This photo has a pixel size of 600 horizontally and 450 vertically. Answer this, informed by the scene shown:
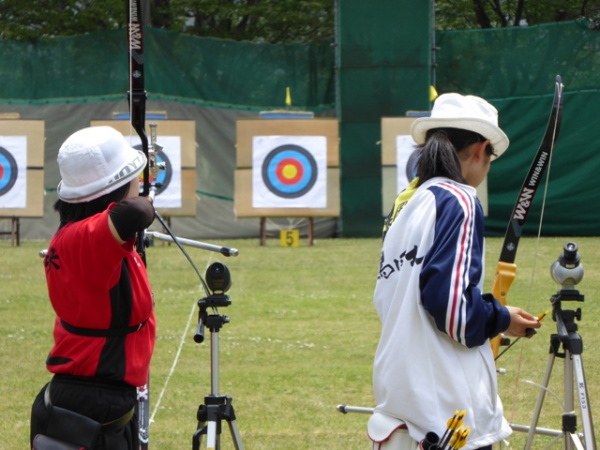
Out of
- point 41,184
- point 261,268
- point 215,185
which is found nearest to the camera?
point 261,268

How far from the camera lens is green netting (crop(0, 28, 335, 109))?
43.3ft

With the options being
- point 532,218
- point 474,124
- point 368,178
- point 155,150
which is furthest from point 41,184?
point 474,124

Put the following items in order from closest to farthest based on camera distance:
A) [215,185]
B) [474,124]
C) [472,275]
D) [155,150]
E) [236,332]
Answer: [472,275]
[474,124]
[155,150]
[236,332]
[215,185]

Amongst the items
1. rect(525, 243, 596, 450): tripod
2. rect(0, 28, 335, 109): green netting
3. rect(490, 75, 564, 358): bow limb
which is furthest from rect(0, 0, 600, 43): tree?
rect(525, 243, 596, 450): tripod

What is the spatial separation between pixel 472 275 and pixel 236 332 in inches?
176

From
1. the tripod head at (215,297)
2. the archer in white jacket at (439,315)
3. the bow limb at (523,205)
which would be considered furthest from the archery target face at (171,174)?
the archer in white jacket at (439,315)

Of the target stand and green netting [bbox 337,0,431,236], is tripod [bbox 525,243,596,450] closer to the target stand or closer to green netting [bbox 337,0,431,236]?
the target stand

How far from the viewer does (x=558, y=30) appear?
13.0 meters

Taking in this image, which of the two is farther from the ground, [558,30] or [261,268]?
[558,30]

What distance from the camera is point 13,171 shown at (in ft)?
40.8

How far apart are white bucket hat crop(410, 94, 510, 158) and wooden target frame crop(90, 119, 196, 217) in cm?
991

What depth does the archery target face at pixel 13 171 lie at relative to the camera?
12.3m

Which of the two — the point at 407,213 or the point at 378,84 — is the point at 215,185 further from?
the point at 407,213

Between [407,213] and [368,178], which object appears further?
[368,178]
